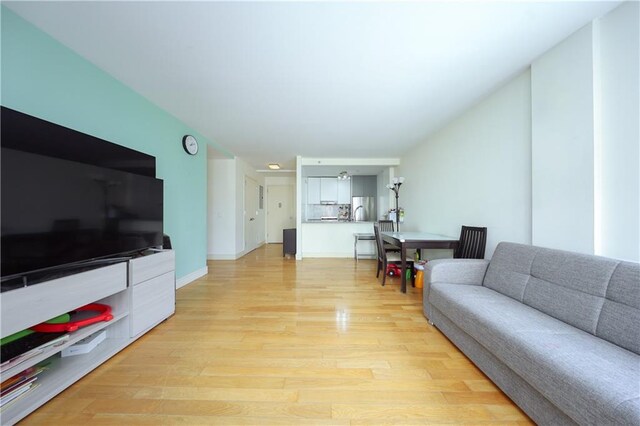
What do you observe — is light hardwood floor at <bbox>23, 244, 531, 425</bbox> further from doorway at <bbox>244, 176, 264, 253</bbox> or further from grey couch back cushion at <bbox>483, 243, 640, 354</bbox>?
doorway at <bbox>244, 176, 264, 253</bbox>

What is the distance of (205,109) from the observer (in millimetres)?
2752

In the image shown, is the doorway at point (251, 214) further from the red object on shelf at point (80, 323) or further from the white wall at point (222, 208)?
the red object on shelf at point (80, 323)

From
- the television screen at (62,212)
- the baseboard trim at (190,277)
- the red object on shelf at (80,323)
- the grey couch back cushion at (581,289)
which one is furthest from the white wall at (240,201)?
the grey couch back cushion at (581,289)

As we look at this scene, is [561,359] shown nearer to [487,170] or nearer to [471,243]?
[471,243]

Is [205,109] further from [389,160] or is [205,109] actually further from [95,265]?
[389,160]

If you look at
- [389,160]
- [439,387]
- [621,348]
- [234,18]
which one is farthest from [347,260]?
[234,18]

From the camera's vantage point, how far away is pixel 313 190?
7.19m

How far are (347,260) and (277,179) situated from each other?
4.18 meters

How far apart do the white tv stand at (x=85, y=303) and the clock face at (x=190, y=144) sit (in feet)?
5.75

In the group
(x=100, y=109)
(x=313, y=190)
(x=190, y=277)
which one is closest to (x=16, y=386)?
(x=100, y=109)

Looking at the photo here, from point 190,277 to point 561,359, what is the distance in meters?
3.94

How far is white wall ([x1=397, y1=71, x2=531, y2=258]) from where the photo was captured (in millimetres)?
2127

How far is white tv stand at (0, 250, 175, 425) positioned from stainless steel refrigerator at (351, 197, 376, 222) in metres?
5.63

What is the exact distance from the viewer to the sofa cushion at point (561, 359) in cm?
79
